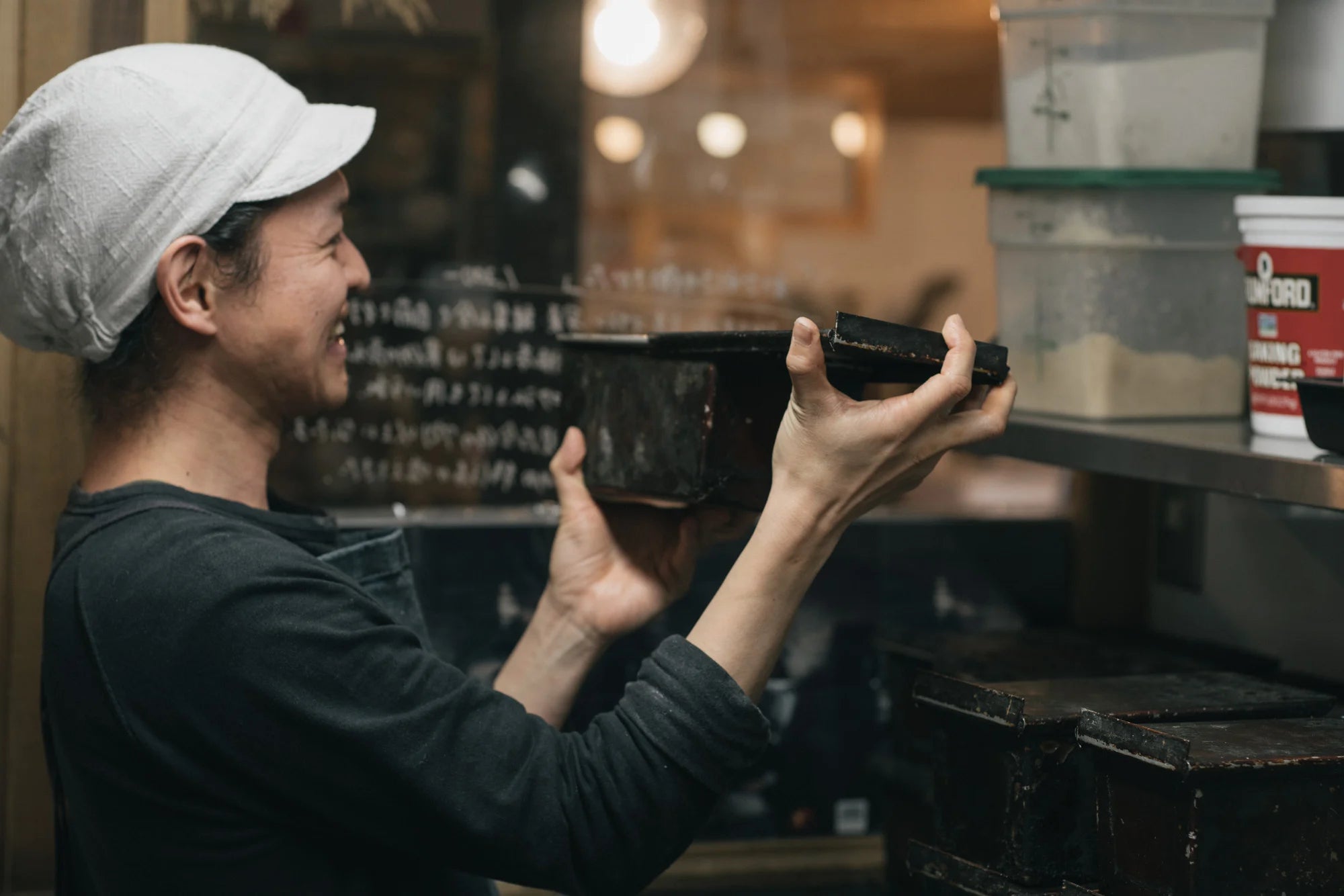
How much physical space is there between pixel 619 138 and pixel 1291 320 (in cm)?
97

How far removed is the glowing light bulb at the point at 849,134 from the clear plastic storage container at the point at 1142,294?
1.38 feet

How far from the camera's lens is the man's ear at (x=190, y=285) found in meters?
1.28

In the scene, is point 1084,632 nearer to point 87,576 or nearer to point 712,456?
point 712,456

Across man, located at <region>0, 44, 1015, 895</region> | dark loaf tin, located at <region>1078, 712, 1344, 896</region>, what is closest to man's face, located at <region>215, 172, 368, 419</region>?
man, located at <region>0, 44, 1015, 895</region>

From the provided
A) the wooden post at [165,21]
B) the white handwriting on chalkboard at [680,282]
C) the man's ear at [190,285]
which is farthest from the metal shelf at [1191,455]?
the wooden post at [165,21]

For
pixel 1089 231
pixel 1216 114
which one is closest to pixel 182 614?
pixel 1089 231

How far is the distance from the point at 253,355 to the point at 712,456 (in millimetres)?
458

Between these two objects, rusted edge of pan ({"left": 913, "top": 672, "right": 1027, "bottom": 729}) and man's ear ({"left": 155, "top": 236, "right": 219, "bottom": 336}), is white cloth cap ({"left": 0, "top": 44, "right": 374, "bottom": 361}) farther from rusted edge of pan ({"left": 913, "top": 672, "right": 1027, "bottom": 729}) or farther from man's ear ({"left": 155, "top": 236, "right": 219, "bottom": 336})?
rusted edge of pan ({"left": 913, "top": 672, "right": 1027, "bottom": 729})

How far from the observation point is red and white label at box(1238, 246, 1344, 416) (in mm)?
1295

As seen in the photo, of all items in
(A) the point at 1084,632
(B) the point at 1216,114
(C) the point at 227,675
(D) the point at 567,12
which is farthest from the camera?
(D) the point at 567,12

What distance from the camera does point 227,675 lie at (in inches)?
45.0

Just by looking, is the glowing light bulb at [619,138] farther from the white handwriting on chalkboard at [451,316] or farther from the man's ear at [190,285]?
the man's ear at [190,285]

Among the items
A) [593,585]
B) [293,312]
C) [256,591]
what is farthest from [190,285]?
[593,585]

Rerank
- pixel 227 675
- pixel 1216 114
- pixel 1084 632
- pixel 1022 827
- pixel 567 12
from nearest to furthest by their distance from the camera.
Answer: pixel 227 675
pixel 1022 827
pixel 1216 114
pixel 1084 632
pixel 567 12
